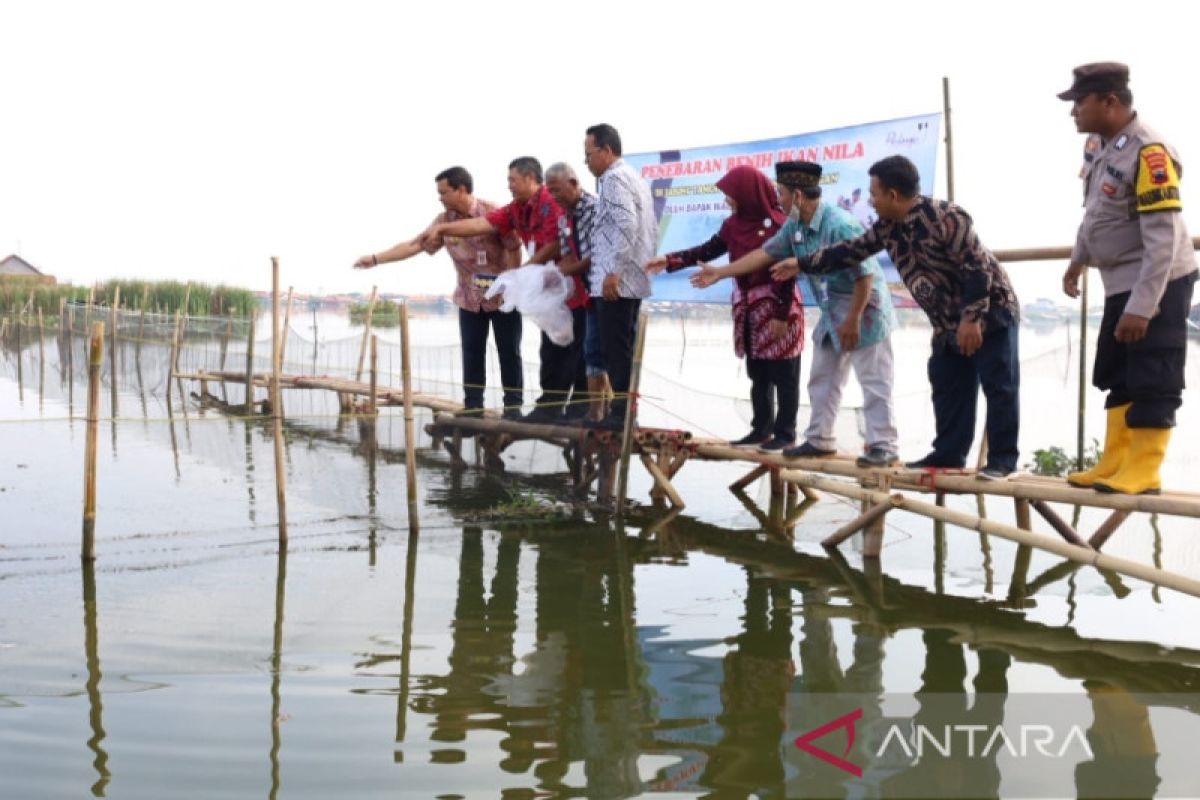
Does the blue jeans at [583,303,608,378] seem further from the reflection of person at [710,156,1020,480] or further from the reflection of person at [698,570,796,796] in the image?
the reflection of person at [698,570,796,796]

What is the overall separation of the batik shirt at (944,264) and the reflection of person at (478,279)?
3078 mm

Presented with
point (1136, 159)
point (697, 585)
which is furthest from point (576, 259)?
point (1136, 159)

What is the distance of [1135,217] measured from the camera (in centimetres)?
418

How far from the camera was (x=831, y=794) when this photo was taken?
3072mm

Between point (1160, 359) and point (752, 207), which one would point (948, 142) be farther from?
point (1160, 359)

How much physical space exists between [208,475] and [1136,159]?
21.6 feet

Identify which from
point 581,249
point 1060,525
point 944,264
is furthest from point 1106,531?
point 581,249

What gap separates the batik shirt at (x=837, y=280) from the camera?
5.62m

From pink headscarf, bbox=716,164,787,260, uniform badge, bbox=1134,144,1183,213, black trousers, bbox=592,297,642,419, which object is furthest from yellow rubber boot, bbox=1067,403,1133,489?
black trousers, bbox=592,297,642,419

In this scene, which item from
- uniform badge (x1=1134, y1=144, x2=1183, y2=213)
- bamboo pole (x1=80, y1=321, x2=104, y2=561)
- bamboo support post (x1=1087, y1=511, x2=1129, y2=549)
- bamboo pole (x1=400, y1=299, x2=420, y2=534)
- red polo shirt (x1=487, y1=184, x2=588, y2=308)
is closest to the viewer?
uniform badge (x1=1134, y1=144, x2=1183, y2=213)

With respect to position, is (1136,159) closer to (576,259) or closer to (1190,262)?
(1190,262)

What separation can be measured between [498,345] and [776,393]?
213 cm

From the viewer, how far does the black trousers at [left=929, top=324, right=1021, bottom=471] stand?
16.1 feet

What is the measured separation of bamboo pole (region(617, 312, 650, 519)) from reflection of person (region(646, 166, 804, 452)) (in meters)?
0.36
